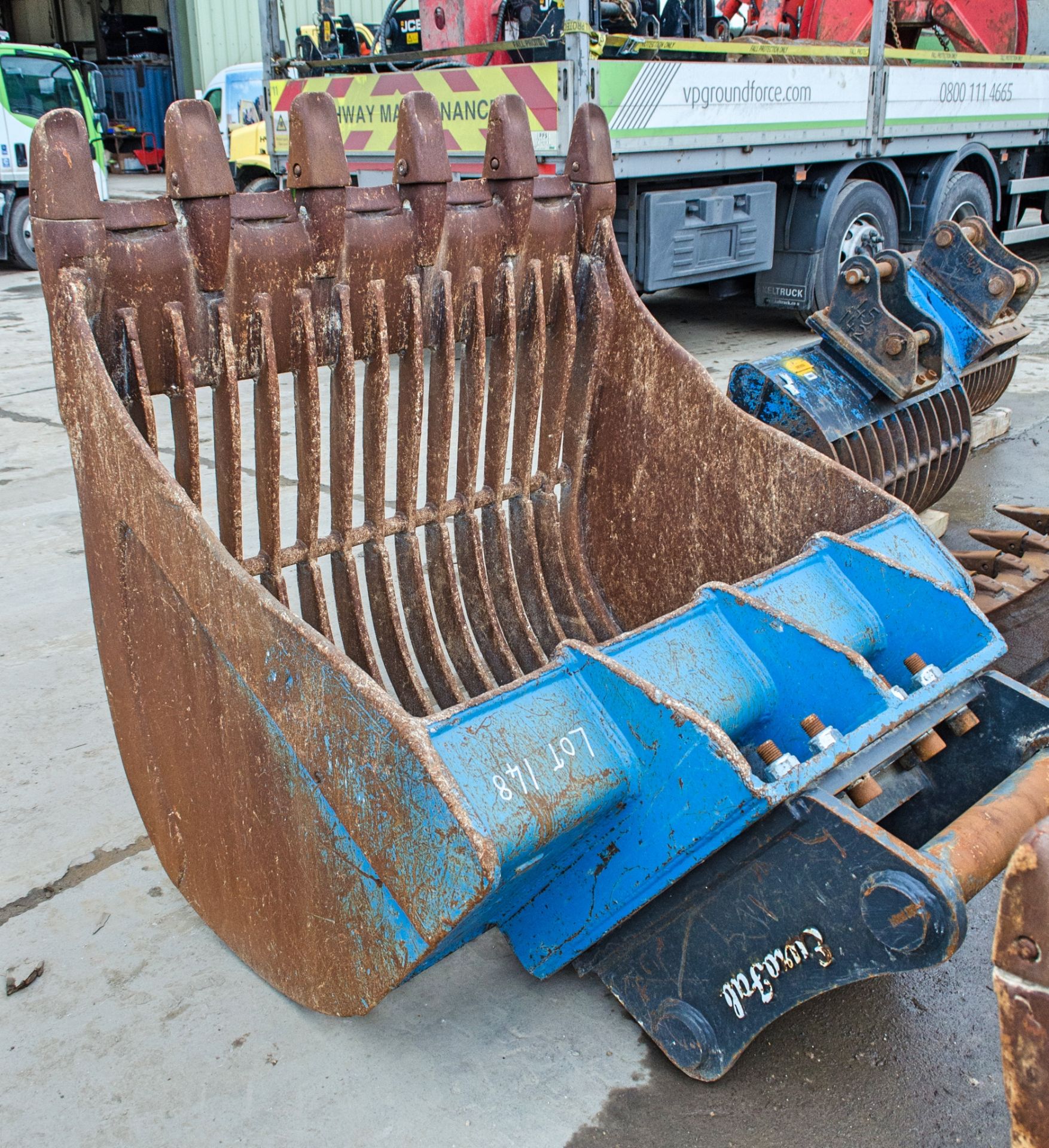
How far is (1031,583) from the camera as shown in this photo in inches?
119

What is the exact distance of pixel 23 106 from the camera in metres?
10.3

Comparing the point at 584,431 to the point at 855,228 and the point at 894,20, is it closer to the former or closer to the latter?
the point at 855,228

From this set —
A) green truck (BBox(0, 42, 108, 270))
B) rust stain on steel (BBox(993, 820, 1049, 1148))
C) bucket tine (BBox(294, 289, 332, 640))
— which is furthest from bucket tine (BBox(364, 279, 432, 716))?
green truck (BBox(0, 42, 108, 270))

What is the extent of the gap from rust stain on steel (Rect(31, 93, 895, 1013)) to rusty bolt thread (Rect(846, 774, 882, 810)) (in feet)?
1.33

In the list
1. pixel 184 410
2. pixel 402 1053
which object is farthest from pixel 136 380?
pixel 402 1053

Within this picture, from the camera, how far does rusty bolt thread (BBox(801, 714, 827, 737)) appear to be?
1731 mm

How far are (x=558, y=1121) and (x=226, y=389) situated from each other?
4.58ft

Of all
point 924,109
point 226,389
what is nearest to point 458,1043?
point 226,389

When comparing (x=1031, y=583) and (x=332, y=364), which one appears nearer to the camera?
(x=332, y=364)

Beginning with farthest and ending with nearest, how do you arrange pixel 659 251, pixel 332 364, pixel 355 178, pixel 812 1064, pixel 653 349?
pixel 355 178, pixel 659 251, pixel 653 349, pixel 332 364, pixel 812 1064

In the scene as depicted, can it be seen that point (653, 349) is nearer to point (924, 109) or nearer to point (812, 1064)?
point (812, 1064)

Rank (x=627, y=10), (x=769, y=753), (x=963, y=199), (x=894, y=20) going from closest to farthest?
1. (x=769, y=753)
2. (x=627, y=10)
3. (x=963, y=199)
4. (x=894, y=20)

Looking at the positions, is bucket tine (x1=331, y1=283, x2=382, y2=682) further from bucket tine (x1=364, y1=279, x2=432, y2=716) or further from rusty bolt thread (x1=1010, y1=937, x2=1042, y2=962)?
rusty bolt thread (x1=1010, y1=937, x2=1042, y2=962)

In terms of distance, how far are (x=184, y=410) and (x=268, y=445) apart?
232 mm
